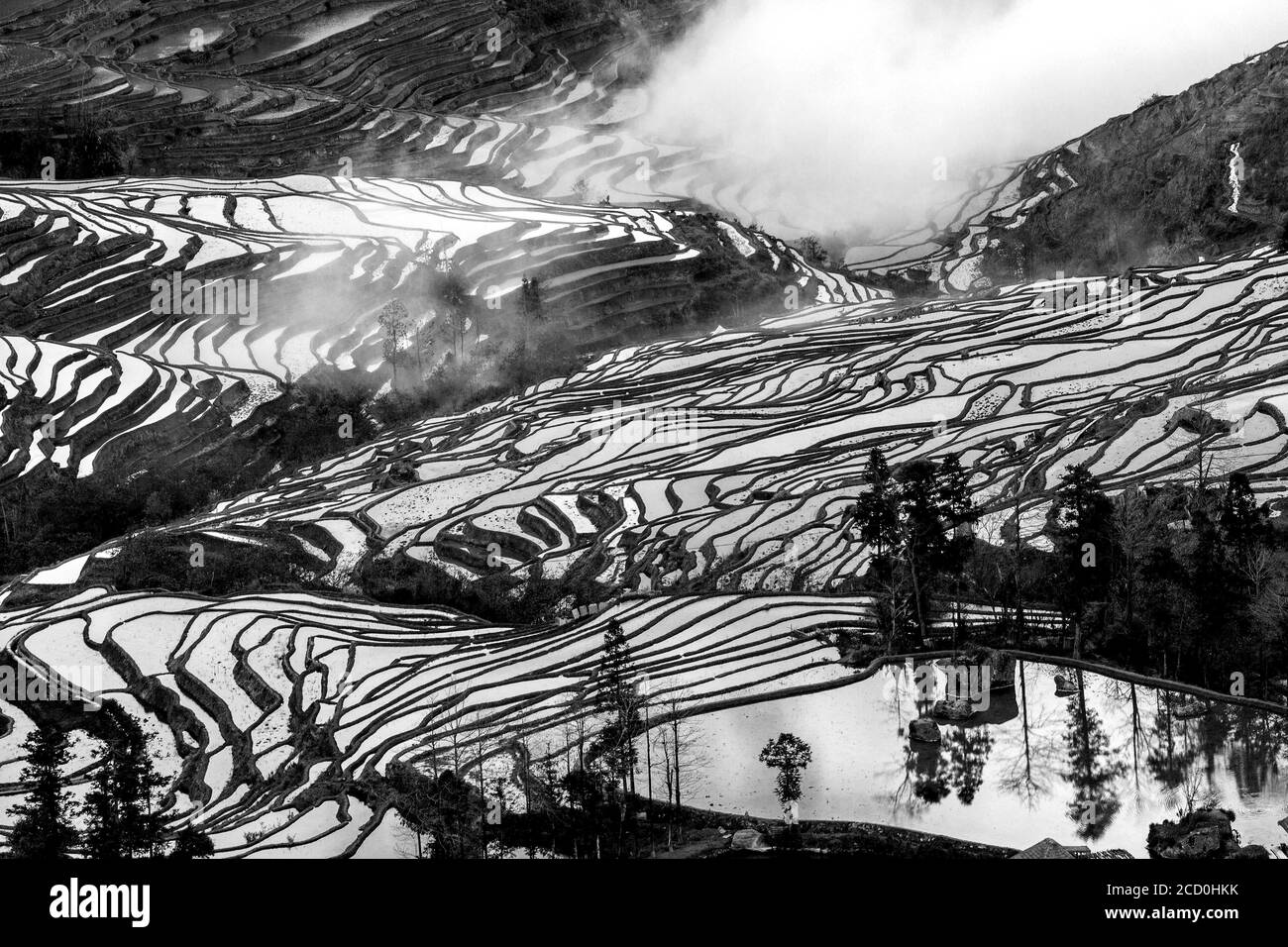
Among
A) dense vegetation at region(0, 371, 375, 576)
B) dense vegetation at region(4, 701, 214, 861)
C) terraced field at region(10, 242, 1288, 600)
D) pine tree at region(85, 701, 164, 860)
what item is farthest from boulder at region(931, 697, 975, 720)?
dense vegetation at region(0, 371, 375, 576)

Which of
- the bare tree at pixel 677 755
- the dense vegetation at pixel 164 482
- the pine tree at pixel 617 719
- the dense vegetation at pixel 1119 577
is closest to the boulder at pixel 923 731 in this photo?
the bare tree at pixel 677 755

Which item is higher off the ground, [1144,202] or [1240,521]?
[1144,202]

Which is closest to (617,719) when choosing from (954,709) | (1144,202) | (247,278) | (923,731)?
(923,731)

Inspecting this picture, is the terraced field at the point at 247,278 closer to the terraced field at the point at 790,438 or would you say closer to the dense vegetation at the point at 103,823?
the terraced field at the point at 790,438

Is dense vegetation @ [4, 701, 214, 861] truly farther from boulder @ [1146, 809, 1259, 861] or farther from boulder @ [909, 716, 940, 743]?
boulder @ [1146, 809, 1259, 861]

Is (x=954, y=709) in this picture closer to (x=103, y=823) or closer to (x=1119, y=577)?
(x=1119, y=577)
